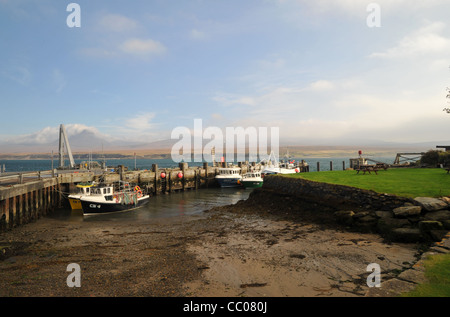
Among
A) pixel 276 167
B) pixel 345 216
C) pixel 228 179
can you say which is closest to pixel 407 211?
pixel 345 216

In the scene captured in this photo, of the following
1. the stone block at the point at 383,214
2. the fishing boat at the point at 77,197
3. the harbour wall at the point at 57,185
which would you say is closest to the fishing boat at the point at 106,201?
the fishing boat at the point at 77,197

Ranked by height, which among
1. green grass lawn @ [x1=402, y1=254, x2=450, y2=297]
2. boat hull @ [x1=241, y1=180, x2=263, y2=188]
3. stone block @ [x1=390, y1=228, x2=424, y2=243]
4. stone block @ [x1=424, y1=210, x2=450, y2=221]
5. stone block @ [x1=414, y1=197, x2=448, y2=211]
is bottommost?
boat hull @ [x1=241, y1=180, x2=263, y2=188]

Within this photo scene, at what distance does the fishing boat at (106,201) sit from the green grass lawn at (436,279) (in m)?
25.3

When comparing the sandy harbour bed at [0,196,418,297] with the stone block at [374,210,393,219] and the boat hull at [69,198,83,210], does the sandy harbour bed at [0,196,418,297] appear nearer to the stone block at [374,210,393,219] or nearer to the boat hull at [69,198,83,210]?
the stone block at [374,210,393,219]

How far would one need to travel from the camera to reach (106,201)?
1011 inches

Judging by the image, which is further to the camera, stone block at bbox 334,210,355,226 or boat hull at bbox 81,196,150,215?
boat hull at bbox 81,196,150,215

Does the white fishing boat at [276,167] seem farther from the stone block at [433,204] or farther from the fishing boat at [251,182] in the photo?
the stone block at [433,204]

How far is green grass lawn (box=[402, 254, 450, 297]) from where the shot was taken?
6.23 m

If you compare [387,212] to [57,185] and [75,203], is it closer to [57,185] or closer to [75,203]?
[75,203]

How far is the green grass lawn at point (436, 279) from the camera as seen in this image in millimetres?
6234

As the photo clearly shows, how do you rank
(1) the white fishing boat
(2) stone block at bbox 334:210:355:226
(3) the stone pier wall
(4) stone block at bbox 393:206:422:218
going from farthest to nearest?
(1) the white fishing boat < (2) stone block at bbox 334:210:355:226 < (4) stone block at bbox 393:206:422:218 < (3) the stone pier wall

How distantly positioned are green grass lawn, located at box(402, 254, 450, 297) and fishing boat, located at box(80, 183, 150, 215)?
25288mm

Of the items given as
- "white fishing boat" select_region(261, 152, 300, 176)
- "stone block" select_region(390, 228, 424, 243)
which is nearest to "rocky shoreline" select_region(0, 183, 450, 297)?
"stone block" select_region(390, 228, 424, 243)
